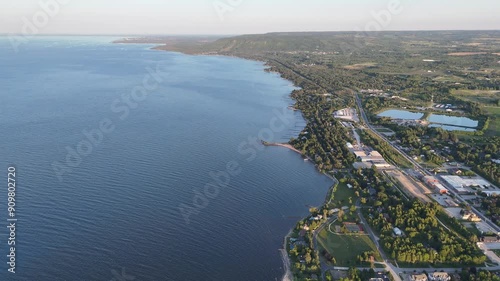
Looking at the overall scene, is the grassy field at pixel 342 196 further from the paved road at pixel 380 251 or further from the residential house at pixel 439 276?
the residential house at pixel 439 276

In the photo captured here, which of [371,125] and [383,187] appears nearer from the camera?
[383,187]

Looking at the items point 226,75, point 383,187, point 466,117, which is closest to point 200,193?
point 383,187

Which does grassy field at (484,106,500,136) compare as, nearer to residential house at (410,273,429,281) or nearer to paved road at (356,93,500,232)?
paved road at (356,93,500,232)

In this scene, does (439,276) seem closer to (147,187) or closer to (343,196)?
(343,196)

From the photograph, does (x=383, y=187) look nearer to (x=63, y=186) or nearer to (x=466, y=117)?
(x=63, y=186)

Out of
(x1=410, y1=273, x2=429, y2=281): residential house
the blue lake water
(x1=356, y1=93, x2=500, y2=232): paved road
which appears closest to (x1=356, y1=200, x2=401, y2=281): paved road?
(x1=410, y1=273, x2=429, y2=281): residential house

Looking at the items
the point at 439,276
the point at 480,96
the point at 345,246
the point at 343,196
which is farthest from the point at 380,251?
the point at 480,96

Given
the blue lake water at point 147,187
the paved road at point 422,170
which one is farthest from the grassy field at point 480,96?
the blue lake water at point 147,187
